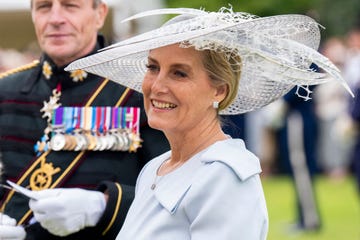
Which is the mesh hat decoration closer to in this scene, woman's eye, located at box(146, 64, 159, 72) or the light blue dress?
woman's eye, located at box(146, 64, 159, 72)

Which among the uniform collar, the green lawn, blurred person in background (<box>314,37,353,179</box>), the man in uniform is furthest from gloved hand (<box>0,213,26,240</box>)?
blurred person in background (<box>314,37,353,179</box>)

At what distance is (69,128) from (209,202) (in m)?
1.44

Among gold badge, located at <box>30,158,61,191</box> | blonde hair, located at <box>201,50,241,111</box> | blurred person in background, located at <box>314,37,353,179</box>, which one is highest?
blonde hair, located at <box>201,50,241,111</box>

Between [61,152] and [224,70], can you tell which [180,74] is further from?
[61,152]

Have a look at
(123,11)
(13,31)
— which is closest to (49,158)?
(123,11)

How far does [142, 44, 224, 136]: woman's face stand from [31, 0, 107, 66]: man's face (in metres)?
1.03

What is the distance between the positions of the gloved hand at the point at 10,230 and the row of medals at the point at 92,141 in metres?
0.38

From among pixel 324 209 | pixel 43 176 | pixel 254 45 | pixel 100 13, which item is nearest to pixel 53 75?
pixel 100 13

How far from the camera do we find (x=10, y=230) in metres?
4.02

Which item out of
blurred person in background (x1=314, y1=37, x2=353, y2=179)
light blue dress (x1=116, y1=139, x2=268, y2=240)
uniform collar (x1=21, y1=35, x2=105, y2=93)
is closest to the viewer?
light blue dress (x1=116, y1=139, x2=268, y2=240)

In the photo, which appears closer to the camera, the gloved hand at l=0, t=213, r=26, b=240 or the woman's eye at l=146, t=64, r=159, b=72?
the woman's eye at l=146, t=64, r=159, b=72

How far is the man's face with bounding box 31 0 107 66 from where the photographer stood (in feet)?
14.2

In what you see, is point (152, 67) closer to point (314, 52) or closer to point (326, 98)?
point (314, 52)

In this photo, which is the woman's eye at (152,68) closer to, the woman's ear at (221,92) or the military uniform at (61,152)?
the woman's ear at (221,92)
